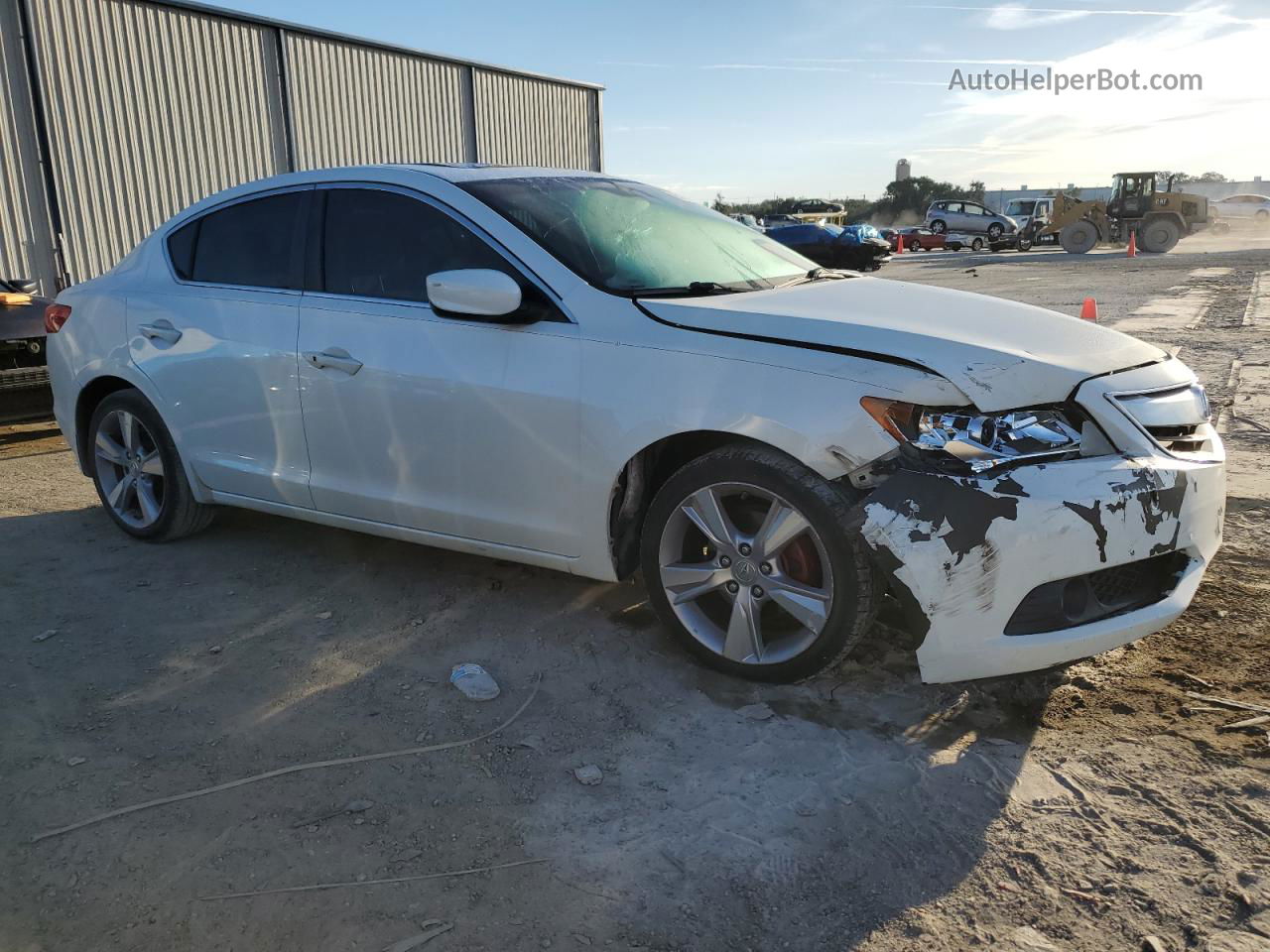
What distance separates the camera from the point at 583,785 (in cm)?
271

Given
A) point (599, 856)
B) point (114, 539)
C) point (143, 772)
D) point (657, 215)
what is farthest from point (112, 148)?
point (599, 856)

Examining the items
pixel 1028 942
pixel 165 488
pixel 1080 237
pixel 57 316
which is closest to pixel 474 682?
pixel 1028 942

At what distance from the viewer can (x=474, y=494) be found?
142 inches

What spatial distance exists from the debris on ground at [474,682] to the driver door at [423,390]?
0.48 meters

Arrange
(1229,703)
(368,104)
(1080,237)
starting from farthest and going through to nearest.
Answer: (1080,237)
(368,104)
(1229,703)

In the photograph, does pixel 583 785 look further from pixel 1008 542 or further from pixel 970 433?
pixel 970 433

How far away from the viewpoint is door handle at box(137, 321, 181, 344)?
444 centimetres

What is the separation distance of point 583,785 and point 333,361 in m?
2.01

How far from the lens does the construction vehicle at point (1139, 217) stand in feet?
105

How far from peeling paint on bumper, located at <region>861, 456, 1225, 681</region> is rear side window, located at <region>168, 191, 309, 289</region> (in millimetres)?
2727

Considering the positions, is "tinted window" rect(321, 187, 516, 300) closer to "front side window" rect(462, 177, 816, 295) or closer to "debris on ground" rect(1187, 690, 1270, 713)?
"front side window" rect(462, 177, 816, 295)

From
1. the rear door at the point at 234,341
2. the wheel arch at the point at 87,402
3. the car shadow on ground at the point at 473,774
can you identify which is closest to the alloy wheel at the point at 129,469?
the wheel arch at the point at 87,402

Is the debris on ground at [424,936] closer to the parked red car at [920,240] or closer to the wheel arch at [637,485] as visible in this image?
the wheel arch at [637,485]

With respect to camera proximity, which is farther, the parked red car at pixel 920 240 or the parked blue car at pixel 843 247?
the parked red car at pixel 920 240
